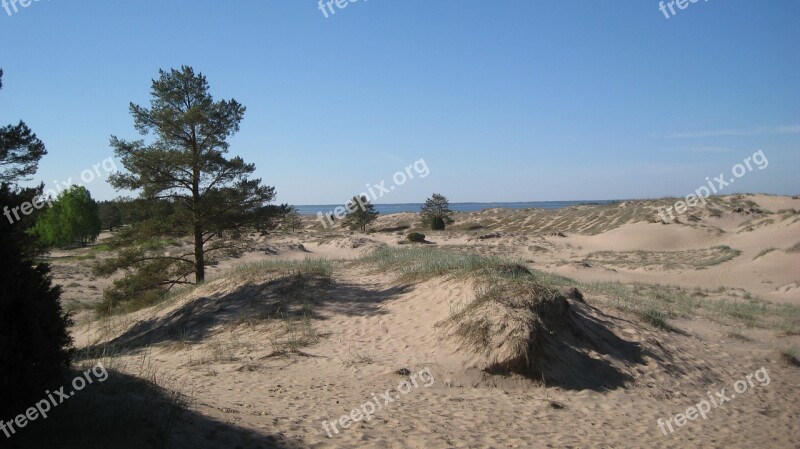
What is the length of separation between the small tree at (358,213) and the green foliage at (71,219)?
25796 mm

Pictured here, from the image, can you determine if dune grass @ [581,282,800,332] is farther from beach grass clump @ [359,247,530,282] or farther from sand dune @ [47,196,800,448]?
beach grass clump @ [359,247,530,282]

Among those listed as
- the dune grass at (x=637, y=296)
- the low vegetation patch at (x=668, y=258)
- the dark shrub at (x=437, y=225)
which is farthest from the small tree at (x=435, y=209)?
the dune grass at (x=637, y=296)

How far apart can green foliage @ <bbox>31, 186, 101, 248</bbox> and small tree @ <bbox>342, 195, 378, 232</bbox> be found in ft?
84.6

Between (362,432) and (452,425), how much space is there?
3.92 ft

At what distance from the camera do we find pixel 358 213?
2205 inches

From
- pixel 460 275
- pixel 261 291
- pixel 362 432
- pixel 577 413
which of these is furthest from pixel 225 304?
pixel 577 413

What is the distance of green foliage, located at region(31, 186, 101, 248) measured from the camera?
4288cm

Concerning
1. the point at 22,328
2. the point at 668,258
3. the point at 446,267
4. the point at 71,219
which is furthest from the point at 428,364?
the point at 71,219

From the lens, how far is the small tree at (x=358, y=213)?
55.7m


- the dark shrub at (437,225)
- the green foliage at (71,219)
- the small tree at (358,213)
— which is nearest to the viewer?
the green foliage at (71,219)

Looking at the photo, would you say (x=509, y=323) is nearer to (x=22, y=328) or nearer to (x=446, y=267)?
(x=446, y=267)

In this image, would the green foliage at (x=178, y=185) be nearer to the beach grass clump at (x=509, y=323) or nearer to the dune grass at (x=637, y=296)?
the dune grass at (x=637, y=296)

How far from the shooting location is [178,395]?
18.1 feet

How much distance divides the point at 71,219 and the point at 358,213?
28.2m
